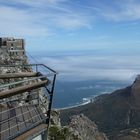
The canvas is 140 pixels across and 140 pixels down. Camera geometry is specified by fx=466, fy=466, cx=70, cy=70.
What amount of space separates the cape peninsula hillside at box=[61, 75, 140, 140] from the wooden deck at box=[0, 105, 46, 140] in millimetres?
86856

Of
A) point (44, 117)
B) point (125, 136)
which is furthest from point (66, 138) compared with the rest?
point (125, 136)

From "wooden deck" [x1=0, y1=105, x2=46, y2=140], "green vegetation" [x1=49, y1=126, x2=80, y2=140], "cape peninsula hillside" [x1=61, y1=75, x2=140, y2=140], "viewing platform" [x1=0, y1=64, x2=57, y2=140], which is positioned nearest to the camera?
"viewing platform" [x1=0, y1=64, x2=57, y2=140]

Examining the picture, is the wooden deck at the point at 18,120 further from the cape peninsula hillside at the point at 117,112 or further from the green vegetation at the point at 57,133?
the cape peninsula hillside at the point at 117,112

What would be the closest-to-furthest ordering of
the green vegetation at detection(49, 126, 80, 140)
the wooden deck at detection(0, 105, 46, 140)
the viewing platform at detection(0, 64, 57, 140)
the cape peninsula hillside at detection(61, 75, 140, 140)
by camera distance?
the viewing platform at detection(0, 64, 57, 140), the wooden deck at detection(0, 105, 46, 140), the green vegetation at detection(49, 126, 80, 140), the cape peninsula hillside at detection(61, 75, 140, 140)

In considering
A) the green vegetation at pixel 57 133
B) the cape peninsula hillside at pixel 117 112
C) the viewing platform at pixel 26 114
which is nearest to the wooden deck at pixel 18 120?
the viewing platform at pixel 26 114

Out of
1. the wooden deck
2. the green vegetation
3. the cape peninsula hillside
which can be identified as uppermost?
the wooden deck

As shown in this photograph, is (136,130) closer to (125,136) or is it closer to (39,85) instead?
(125,136)

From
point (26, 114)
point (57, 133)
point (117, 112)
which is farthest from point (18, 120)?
point (117, 112)

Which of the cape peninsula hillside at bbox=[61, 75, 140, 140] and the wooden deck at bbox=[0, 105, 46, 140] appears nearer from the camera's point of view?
the wooden deck at bbox=[0, 105, 46, 140]

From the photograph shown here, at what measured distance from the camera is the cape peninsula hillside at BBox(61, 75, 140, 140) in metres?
110

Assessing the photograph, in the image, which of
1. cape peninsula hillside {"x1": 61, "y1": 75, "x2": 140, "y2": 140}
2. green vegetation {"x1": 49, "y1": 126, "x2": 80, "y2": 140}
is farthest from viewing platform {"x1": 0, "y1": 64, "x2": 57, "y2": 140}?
cape peninsula hillside {"x1": 61, "y1": 75, "x2": 140, "y2": 140}

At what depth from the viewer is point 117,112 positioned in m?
124

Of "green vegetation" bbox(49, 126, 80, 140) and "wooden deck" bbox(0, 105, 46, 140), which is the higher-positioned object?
"wooden deck" bbox(0, 105, 46, 140)

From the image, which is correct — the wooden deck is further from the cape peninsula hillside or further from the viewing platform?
the cape peninsula hillside
